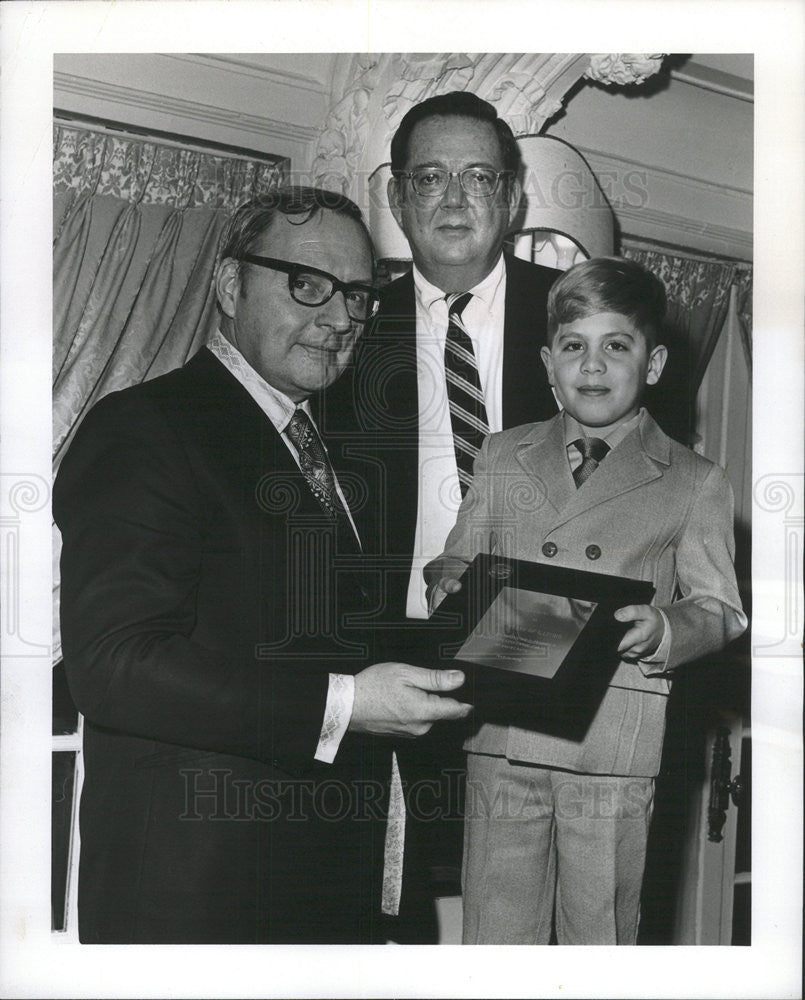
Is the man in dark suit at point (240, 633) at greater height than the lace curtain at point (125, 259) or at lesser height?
lesser

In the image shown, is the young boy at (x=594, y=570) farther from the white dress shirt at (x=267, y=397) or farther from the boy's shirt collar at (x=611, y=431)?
the white dress shirt at (x=267, y=397)

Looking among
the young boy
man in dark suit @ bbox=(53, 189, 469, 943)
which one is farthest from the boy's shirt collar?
man in dark suit @ bbox=(53, 189, 469, 943)

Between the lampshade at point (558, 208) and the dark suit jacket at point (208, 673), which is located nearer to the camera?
the dark suit jacket at point (208, 673)

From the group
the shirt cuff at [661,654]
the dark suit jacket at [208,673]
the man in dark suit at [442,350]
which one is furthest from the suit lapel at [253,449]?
the shirt cuff at [661,654]

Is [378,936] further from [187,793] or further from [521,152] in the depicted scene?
[521,152]

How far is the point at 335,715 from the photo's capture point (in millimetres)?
1776

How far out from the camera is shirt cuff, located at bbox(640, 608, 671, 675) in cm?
178

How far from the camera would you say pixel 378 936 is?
183cm

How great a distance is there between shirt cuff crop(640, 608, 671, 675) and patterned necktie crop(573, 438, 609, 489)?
0.26 metres

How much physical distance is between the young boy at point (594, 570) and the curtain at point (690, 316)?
0.15 ft

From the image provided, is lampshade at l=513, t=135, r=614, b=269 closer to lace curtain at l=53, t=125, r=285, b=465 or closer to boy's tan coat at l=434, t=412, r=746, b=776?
boy's tan coat at l=434, t=412, r=746, b=776

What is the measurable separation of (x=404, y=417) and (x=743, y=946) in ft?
3.62

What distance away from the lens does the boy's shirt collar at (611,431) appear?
1.83m

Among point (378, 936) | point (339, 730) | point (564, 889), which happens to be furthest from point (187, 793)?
point (564, 889)
